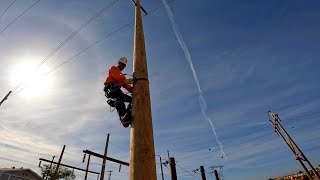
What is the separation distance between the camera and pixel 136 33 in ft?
10.0

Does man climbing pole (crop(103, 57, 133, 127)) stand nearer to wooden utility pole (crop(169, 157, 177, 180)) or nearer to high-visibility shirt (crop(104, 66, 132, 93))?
high-visibility shirt (crop(104, 66, 132, 93))

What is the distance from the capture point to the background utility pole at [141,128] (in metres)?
1.77

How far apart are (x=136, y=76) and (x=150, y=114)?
0.58 metres

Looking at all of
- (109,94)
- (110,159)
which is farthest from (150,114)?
(110,159)

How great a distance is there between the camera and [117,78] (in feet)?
10.5

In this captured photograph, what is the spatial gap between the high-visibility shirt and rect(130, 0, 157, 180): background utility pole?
20.0 inches

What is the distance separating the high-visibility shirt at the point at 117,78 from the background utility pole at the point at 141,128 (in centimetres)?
51

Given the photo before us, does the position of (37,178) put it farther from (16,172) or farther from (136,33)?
(136,33)

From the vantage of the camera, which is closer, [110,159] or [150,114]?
[150,114]

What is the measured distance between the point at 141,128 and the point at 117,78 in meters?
1.40

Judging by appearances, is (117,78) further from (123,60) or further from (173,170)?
(173,170)

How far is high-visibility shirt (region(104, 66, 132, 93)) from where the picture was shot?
3111 mm

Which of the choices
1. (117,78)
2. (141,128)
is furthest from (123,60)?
(141,128)

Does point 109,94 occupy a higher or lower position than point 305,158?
lower
